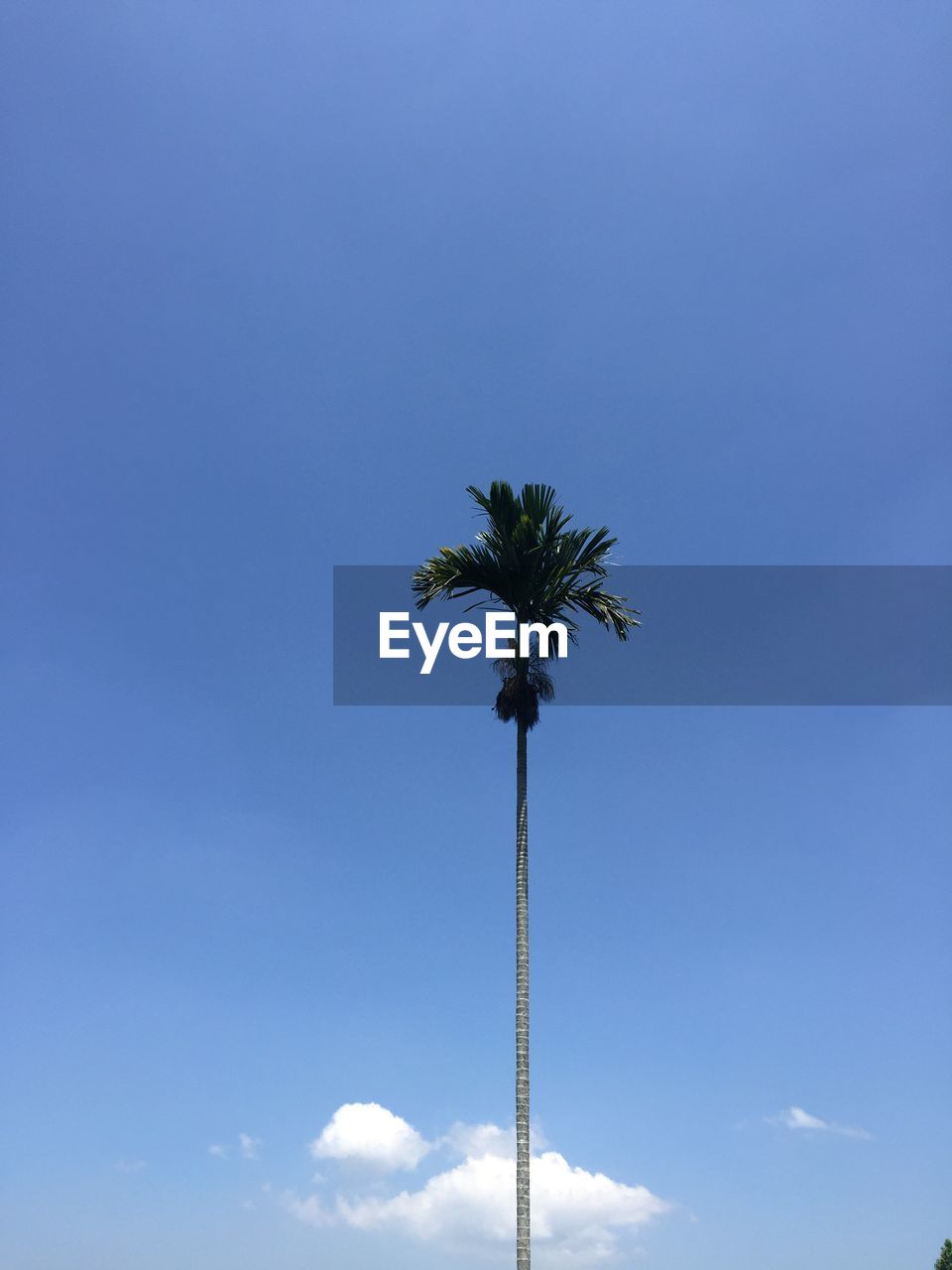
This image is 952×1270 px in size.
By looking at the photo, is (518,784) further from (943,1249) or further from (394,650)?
(943,1249)

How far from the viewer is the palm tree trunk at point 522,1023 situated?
22.3 meters

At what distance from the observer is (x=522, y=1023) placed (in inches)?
928

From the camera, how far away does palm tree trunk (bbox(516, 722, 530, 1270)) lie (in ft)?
73.2

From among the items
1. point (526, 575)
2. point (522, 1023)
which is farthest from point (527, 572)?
point (522, 1023)

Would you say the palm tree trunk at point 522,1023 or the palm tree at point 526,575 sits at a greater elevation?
the palm tree at point 526,575

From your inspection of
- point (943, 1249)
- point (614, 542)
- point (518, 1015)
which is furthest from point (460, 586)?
Result: point (943, 1249)

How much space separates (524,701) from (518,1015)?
8058 millimetres

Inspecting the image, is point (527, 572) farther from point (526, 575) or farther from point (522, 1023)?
point (522, 1023)

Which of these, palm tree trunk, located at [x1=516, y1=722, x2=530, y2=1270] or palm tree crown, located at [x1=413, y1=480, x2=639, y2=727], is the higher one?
palm tree crown, located at [x1=413, y1=480, x2=639, y2=727]

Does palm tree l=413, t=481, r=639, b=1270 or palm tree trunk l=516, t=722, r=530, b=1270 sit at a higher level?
palm tree l=413, t=481, r=639, b=1270

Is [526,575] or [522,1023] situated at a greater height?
[526,575]

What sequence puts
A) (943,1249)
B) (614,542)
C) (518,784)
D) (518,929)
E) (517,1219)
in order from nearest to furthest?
(517,1219) < (518,929) < (518,784) < (614,542) < (943,1249)

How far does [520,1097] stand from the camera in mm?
22859

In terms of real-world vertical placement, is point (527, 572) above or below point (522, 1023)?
above
